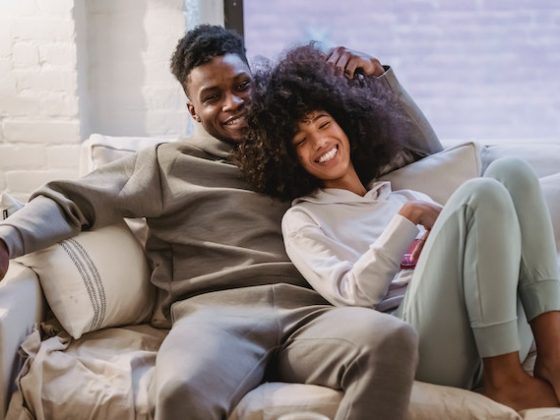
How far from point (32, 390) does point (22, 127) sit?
1.15 metres

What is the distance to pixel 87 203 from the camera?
174 centimetres

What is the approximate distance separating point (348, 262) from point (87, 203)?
60 cm

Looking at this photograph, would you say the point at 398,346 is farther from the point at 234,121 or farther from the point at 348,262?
the point at 234,121

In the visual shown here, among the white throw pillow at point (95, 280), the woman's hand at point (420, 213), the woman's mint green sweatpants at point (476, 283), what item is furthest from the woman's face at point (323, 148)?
the white throw pillow at point (95, 280)

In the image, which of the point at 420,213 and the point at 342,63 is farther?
the point at 342,63

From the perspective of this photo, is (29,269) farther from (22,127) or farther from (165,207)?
(22,127)

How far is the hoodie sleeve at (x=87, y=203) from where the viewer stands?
1.59 m

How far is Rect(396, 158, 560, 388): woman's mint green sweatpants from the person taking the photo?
1.38m

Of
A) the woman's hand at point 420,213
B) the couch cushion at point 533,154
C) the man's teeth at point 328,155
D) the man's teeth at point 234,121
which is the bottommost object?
the woman's hand at point 420,213

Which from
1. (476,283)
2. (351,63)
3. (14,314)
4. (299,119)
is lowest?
(14,314)

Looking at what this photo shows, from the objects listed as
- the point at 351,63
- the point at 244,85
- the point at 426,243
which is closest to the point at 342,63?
the point at 351,63

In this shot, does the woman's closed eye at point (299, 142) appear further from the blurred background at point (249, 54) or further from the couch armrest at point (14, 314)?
the blurred background at point (249, 54)

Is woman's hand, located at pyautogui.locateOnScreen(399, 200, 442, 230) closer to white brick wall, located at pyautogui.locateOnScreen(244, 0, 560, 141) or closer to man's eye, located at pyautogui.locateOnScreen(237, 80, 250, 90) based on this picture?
man's eye, located at pyautogui.locateOnScreen(237, 80, 250, 90)

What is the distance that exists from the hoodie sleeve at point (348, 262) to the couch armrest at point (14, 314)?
Answer: 1.76 feet
